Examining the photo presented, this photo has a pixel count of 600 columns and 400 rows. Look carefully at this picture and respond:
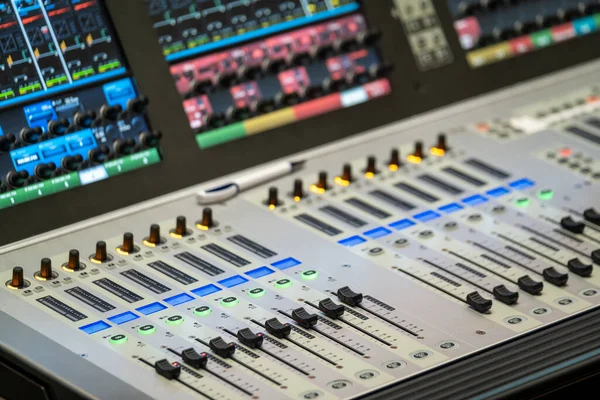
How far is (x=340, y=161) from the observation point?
4.91 m

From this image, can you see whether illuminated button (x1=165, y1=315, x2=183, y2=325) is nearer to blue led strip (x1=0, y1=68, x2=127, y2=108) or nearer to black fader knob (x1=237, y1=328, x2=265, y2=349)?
black fader knob (x1=237, y1=328, x2=265, y2=349)

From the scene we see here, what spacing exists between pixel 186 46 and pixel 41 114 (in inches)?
26.3

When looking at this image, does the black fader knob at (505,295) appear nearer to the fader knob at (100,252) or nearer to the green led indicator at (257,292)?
the green led indicator at (257,292)

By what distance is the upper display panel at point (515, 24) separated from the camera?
17.8ft

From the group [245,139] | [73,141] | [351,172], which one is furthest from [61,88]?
[351,172]

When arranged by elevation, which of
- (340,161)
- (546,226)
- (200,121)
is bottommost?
(546,226)

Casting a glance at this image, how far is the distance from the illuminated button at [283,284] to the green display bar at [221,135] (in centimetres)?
93

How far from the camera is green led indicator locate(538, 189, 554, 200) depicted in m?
4.55

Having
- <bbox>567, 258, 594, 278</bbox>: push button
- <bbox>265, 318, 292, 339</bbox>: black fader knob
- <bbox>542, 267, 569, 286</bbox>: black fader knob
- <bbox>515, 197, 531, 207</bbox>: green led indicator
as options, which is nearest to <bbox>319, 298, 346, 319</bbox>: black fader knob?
<bbox>265, 318, 292, 339</bbox>: black fader knob

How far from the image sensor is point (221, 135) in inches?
189

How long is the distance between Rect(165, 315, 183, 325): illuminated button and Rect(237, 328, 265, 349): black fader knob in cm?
21

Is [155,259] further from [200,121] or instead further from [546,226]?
[546,226]

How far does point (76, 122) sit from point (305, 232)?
0.91m

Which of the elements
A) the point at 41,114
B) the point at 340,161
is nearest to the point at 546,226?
the point at 340,161
